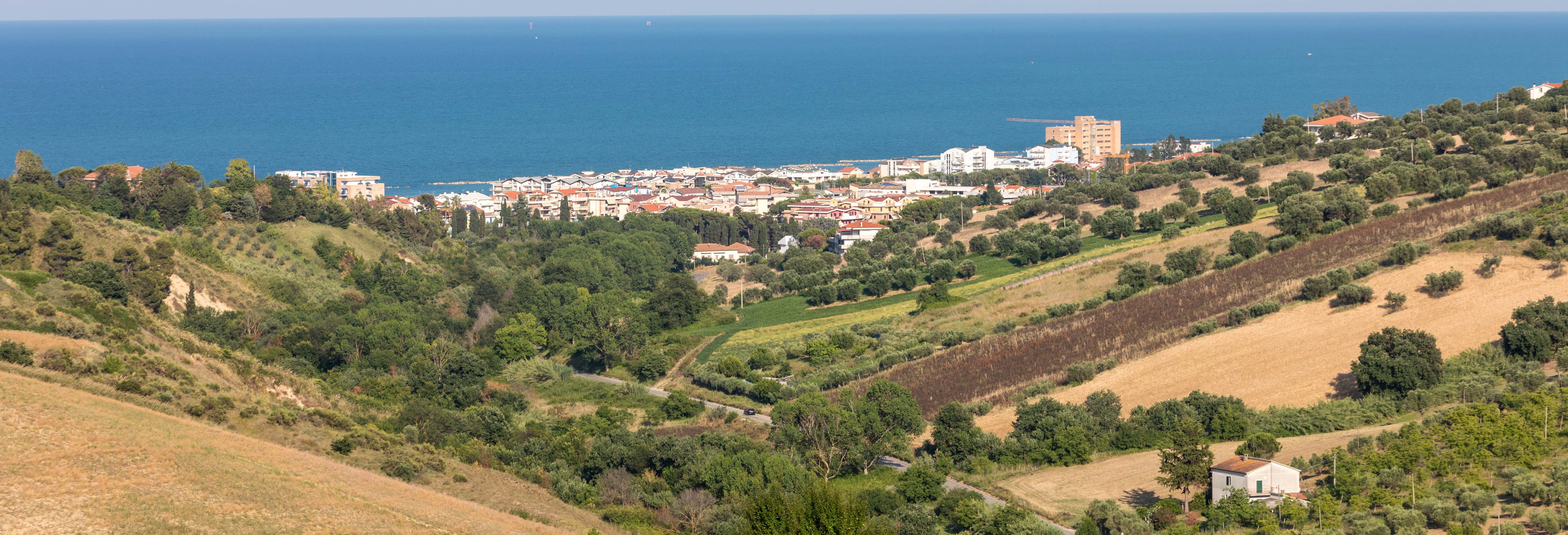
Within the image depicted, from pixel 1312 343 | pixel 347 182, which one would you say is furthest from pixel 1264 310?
A: pixel 347 182

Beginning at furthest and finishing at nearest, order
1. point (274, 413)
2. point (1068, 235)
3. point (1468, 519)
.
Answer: point (1068, 235)
point (274, 413)
point (1468, 519)

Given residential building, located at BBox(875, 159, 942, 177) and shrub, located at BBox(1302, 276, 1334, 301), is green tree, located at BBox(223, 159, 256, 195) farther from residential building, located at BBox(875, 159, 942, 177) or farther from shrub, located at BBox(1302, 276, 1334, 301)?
residential building, located at BBox(875, 159, 942, 177)

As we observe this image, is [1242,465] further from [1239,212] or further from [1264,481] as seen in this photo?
[1239,212]

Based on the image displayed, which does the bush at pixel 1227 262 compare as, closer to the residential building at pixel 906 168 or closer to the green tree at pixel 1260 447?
the green tree at pixel 1260 447

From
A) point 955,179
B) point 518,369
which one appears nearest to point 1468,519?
point 518,369

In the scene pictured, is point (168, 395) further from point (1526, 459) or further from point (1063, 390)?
point (1526, 459)

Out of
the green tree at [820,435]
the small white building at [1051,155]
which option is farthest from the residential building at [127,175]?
the small white building at [1051,155]

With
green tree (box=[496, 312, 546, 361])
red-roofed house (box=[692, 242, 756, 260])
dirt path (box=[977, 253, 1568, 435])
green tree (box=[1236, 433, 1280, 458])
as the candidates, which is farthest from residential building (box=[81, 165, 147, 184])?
green tree (box=[1236, 433, 1280, 458])
